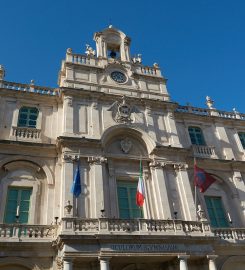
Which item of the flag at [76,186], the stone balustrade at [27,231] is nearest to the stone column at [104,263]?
the stone balustrade at [27,231]

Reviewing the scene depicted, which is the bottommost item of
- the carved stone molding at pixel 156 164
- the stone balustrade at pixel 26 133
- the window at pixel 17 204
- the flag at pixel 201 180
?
the window at pixel 17 204

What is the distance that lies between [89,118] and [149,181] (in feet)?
18.5

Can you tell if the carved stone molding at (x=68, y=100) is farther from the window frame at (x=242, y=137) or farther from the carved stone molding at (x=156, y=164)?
the window frame at (x=242, y=137)

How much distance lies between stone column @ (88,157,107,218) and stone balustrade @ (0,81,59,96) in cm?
651

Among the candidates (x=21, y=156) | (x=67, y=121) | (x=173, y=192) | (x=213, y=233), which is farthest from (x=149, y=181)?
(x=21, y=156)

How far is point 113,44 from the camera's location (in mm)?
27078

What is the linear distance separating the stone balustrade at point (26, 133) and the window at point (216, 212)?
12.0 meters

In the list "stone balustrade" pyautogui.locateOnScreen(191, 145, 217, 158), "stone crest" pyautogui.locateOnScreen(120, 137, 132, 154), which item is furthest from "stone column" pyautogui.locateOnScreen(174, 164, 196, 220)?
"stone crest" pyautogui.locateOnScreen(120, 137, 132, 154)

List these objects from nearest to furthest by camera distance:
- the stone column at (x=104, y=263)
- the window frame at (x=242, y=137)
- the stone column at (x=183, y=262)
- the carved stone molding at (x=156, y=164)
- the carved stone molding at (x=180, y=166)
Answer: the stone column at (x=104, y=263) < the stone column at (x=183, y=262) < the carved stone molding at (x=156, y=164) < the carved stone molding at (x=180, y=166) < the window frame at (x=242, y=137)

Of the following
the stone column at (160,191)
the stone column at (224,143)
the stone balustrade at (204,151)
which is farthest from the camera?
the stone column at (224,143)

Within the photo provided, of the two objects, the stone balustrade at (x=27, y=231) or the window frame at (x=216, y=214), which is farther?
the window frame at (x=216, y=214)

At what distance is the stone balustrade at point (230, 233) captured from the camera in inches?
743

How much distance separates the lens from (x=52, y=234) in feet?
53.9

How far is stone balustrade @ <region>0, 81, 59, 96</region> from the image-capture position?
22.0 meters
